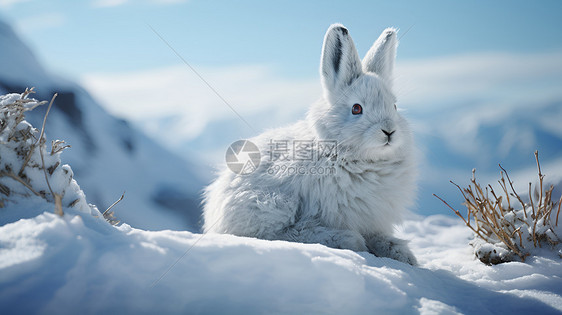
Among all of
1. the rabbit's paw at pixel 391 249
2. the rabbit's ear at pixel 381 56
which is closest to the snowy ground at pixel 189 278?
the rabbit's paw at pixel 391 249

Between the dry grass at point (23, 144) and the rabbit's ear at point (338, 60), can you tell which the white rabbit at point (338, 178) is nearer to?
the rabbit's ear at point (338, 60)

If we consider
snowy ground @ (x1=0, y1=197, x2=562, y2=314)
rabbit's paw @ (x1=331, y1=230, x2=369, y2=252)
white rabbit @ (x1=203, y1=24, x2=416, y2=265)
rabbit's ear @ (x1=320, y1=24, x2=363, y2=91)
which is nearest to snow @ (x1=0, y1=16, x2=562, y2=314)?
snowy ground @ (x1=0, y1=197, x2=562, y2=314)

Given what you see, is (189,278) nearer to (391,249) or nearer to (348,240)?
(348,240)

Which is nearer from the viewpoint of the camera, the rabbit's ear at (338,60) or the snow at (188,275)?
the snow at (188,275)

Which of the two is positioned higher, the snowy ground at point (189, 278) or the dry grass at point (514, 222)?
the dry grass at point (514, 222)

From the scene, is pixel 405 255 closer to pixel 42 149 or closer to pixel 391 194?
pixel 391 194

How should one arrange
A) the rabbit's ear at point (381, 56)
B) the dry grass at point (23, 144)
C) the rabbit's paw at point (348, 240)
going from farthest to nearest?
the rabbit's ear at point (381, 56), the rabbit's paw at point (348, 240), the dry grass at point (23, 144)

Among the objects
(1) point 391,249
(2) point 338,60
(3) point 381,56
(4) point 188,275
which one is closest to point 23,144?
(4) point 188,275
